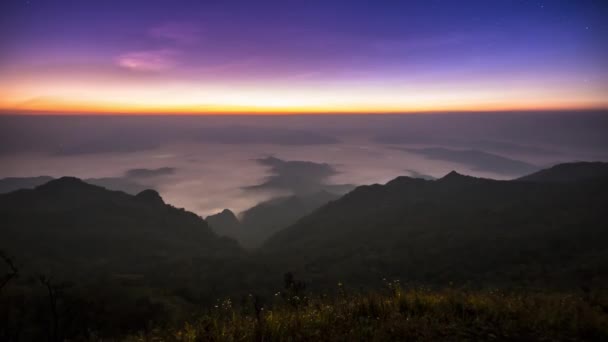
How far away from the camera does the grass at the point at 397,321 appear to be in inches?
186

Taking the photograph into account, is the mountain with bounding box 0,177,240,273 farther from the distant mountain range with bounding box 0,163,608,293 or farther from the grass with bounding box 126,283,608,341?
the grass with bounding box 126,283,608,341

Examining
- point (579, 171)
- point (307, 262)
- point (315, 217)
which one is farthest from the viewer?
point (315, 217)

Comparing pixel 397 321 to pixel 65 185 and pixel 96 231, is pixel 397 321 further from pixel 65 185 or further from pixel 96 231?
pixel 65 185

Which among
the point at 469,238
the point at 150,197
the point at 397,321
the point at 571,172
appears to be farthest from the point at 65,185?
the point at 571,172

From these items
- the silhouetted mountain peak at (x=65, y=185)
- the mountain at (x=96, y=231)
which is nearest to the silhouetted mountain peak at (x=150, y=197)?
the mountain at (x=96, y=231)

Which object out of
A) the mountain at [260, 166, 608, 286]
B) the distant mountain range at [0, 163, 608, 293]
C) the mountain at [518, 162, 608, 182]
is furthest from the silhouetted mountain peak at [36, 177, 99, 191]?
the mountain at [518, 162, 608, 182]

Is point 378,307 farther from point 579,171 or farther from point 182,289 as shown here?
point 579,171

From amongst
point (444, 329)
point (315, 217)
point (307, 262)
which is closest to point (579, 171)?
point (315, 217)

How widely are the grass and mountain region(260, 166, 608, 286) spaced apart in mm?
39046

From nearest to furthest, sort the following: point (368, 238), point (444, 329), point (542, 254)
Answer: point (444, 329) → point (542, 254) → point (368, 238)

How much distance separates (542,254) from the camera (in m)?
59.5

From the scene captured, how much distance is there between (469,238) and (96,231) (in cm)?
12160

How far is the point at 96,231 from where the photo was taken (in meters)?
116

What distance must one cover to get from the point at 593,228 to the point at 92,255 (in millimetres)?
129707
